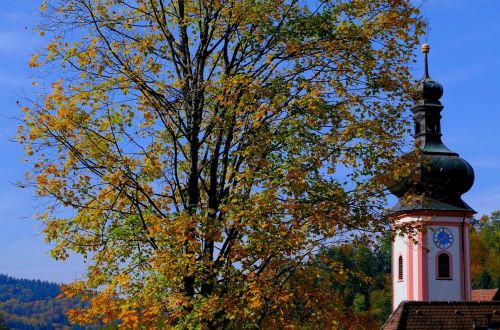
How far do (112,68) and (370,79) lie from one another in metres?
3.79

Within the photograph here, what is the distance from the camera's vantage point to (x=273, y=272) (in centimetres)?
1045

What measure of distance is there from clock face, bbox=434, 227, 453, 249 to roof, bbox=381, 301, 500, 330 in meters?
5.15

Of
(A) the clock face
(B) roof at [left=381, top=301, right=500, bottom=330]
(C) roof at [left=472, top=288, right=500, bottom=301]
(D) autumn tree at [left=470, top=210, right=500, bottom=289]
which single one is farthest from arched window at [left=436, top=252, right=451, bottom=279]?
(D) autumn tree at [left=470, top=210, right=500, bottom=289]

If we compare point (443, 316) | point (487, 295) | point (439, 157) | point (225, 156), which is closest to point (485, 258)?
point (487, 295)

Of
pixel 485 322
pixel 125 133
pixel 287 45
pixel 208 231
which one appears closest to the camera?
pixel 208 231

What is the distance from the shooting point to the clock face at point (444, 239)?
133ft

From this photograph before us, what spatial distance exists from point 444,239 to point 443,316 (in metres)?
→ 6.75

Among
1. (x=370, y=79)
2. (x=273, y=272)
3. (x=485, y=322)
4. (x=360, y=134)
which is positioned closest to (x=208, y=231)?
(x=273, y=272)

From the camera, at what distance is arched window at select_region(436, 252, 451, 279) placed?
1594 inches

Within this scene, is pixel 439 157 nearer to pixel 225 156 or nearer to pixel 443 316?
pixel 443 316

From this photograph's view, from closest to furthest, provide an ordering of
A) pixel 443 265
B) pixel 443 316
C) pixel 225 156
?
pixel 225 156, pixel 443 316, pixel 443 265

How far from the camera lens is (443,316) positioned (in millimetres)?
34719

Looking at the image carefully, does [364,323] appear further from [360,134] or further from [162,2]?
[162,2]

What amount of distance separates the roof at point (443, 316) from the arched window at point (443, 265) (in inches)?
181
